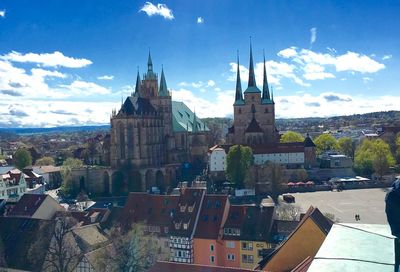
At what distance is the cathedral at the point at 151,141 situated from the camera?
81375 mm

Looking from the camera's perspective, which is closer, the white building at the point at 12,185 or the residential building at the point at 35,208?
the residential building at the point at 35,208

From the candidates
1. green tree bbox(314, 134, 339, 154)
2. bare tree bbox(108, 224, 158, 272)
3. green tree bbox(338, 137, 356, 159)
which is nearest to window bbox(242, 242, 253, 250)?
bare tree bbox(108, 224, 158, 272)

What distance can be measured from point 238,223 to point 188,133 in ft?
204

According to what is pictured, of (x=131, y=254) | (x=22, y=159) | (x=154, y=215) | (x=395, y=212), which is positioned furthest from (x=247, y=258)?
(x=22, y=159)

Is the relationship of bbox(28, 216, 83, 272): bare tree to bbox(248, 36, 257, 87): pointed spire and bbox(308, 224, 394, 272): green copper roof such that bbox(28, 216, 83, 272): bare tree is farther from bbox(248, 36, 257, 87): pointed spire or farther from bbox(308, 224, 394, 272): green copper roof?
bbox(248, 36, 257, 87): pointed spire

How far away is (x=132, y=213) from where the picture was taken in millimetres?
39094

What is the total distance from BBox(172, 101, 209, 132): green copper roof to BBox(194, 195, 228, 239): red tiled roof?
58.9m

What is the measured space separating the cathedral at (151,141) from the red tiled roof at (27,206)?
119 feet

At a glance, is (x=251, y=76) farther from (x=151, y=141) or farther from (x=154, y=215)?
(x=154, y=215)

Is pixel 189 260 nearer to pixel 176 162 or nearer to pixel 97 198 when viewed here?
pixel 97 198

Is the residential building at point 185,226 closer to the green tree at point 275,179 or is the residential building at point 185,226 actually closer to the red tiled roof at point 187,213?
the red tiled roof at point 187,213

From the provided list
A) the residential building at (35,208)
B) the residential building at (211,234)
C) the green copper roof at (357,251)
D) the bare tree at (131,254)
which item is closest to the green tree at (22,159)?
the residential building at (35,208)

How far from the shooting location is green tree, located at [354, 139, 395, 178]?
266ft

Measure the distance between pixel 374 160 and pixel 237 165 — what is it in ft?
87.3
